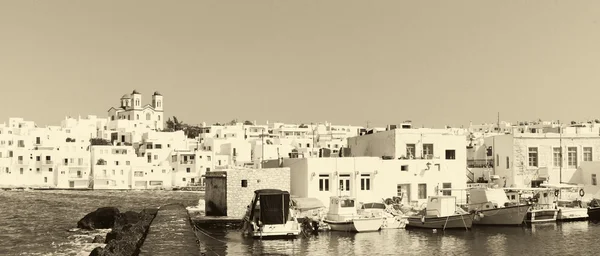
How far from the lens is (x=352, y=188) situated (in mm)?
33094

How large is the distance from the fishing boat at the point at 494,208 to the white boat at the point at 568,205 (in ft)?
10.7

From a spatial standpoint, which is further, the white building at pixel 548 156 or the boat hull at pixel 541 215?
the white building at pixel 548 156

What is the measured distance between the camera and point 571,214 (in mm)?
33969

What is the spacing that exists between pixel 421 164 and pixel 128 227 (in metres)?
15.5

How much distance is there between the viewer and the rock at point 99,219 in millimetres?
38000

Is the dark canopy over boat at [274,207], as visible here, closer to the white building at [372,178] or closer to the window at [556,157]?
the white building at [372,178]

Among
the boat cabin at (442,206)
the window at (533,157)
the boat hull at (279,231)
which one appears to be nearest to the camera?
the boat hull at (279,231)

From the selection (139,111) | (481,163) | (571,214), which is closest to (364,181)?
(571,214)

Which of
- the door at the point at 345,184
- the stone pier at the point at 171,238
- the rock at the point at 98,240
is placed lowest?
the rock at the point at 98,240

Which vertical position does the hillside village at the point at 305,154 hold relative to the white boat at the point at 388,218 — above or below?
above

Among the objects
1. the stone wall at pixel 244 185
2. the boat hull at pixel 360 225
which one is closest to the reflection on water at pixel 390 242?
the boat hull at pixel 360 225

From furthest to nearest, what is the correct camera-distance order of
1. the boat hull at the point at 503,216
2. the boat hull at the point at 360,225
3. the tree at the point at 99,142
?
1. the tree at the point at 99,142
2. the boat hull at the point at 503,216
3. the boat hull at the point at 360,225

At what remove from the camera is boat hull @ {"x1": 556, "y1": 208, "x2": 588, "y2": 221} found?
33.8 metres

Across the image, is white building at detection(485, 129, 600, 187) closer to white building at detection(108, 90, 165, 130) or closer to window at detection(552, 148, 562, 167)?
window at detection(552, 148, 562, 167)
